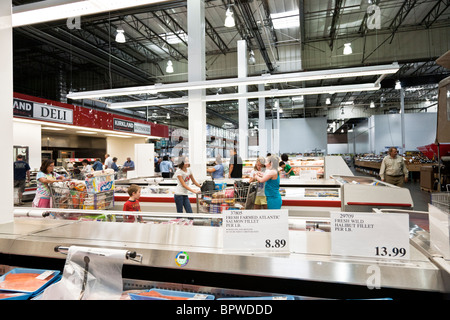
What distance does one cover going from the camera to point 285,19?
1160 cm

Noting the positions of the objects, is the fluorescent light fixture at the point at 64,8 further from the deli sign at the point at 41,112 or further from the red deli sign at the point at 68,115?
the red deli sign at the point at 68,115

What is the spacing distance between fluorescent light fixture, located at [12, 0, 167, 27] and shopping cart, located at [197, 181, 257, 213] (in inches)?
90.8

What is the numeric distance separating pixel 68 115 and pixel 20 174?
3.14 meters

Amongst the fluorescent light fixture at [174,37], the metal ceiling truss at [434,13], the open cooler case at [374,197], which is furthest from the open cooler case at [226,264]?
Answer: the metal ceiling truss at [434,13]

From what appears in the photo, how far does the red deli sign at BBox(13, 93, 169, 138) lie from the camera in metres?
9.38

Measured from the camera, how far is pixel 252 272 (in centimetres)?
126

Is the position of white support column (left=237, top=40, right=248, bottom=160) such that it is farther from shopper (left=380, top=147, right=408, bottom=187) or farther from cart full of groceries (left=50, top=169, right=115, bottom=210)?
cart full of groceries (left=50, top=169, right=115, bottom=210)


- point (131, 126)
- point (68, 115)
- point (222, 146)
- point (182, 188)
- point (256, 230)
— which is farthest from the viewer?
point (222, 146)

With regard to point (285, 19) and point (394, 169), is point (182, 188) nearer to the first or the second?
point (394, 169)

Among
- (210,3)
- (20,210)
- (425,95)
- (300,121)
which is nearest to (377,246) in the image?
(20,210)

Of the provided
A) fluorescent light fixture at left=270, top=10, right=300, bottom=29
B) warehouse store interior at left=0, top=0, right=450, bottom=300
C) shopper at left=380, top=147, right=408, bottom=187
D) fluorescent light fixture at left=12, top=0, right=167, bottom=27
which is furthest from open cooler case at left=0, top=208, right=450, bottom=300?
fluorescent light fixture at left=270, top=10, right=300, bottom=29

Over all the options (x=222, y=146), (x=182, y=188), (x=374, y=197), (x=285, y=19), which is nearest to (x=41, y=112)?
(x=182, y=188)

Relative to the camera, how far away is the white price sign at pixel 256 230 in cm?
133
